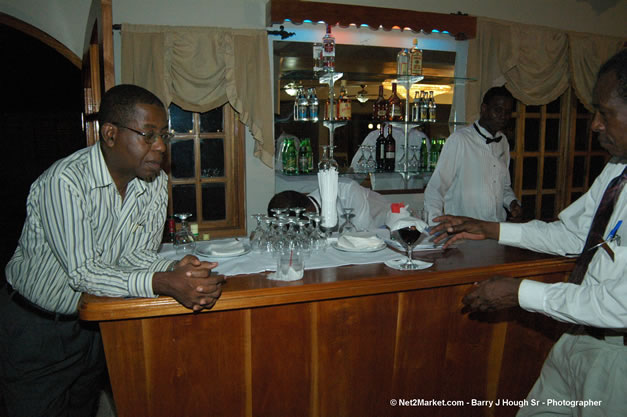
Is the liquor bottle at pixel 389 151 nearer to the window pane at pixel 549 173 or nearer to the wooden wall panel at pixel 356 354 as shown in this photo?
the window pane at pixel 549 173

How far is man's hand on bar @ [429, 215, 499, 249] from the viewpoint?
2.23m

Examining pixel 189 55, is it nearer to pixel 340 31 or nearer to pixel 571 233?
pixel 340 31

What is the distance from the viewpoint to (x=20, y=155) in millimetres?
9031

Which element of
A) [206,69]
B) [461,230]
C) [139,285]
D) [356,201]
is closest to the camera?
[139,285]

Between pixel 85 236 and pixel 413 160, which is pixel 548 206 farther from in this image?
pixel 85 236

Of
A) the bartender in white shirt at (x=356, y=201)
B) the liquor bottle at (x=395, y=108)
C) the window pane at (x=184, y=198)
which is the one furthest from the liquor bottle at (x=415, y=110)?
the window pane at (x=184, y=198)

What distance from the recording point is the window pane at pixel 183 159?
439 centimetres

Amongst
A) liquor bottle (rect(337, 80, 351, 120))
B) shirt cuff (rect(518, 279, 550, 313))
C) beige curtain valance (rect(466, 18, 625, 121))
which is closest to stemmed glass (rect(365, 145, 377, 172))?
liquor bottle (rect(337, 80, 351, 120))

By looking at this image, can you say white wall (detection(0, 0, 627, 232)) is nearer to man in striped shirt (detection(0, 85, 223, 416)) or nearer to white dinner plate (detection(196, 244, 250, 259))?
white dinner plate (detection(196, 244, 250, 259))

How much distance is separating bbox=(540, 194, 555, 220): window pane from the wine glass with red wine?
448cm

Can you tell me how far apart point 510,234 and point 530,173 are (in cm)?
394

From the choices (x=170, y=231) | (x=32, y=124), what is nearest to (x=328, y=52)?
(x=170, y=231)

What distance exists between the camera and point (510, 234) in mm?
2188

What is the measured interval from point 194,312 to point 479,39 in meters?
4.44
